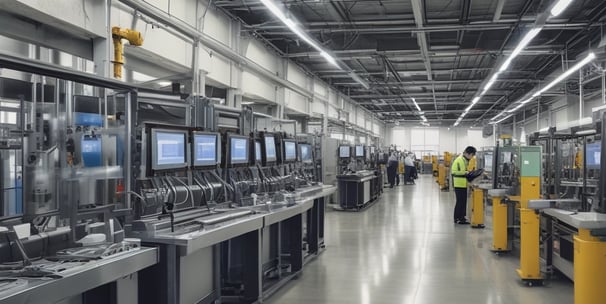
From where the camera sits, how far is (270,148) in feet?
15.9

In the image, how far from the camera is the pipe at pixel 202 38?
16.0ft

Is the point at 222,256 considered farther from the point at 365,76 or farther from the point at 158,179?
the point at 365,76

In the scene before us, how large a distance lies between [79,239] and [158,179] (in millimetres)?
814

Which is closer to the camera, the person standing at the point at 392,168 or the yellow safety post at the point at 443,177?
the yellow safety post at the point at 443,177

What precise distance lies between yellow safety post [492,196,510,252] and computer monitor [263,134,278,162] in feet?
10.3

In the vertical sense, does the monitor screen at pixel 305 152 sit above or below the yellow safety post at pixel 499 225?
above

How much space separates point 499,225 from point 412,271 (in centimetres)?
168

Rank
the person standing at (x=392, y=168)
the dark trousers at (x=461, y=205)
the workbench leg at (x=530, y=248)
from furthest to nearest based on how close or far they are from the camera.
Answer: the person standing at (x=392, y=168) < the dark trousers at (x=461, y=205) < the workbench leg at (x=530, y=248)

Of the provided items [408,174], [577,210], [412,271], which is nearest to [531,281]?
[577,210]

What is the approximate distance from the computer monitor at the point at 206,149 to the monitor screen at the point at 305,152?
8.44ft

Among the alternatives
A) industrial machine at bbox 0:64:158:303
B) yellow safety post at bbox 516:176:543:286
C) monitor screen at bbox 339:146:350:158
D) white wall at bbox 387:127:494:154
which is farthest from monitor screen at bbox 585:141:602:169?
white wall at bbox 387:127:494:154

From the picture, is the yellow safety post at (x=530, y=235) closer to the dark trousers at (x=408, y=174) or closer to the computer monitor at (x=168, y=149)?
the computer monitor at (x=168, y=149)

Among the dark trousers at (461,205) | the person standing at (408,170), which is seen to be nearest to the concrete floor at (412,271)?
the dark trousers at (461,205)

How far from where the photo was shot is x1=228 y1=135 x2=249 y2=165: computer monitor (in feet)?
13.1
